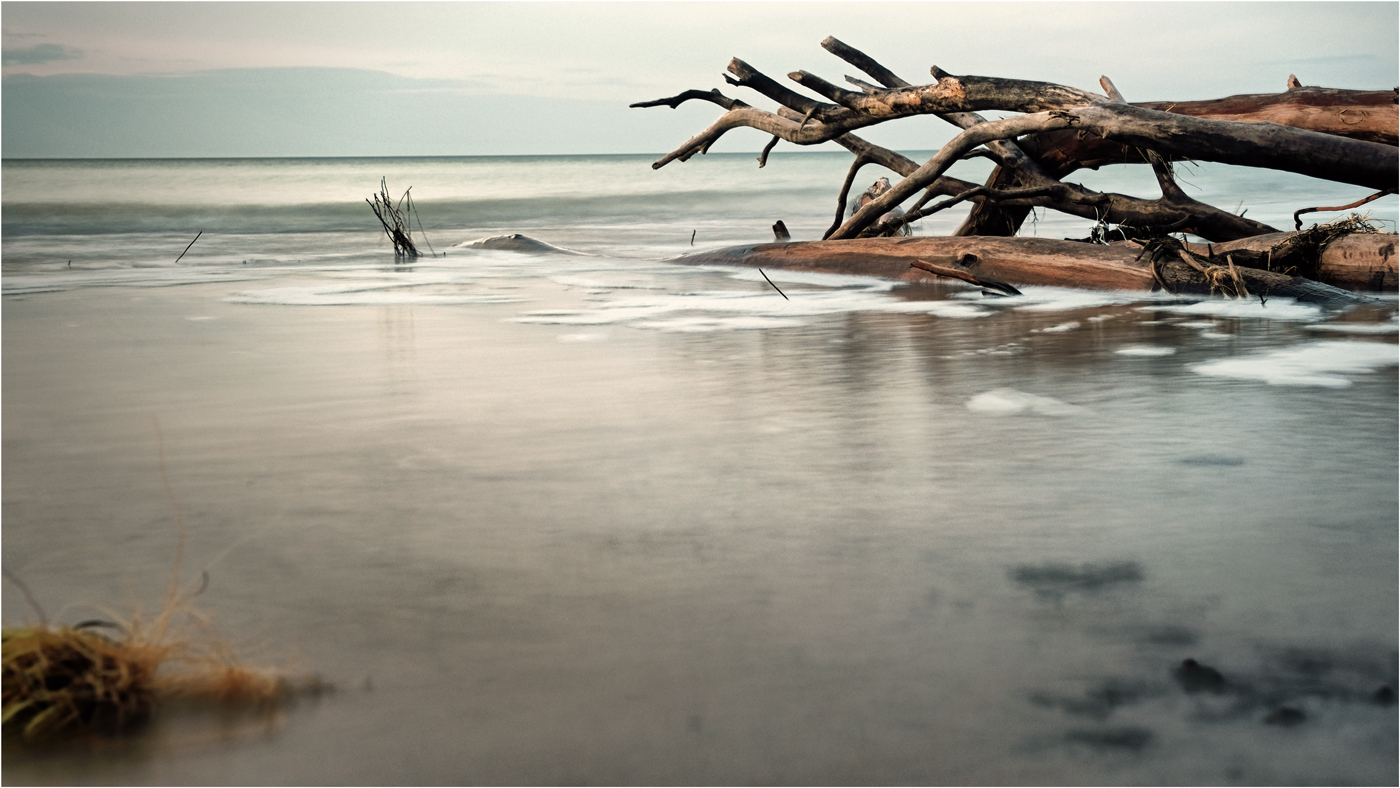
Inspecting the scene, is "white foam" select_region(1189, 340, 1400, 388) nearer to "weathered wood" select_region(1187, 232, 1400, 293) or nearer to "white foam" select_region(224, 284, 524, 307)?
"weathered wood" select_region(1187, 232, 1400, 293)

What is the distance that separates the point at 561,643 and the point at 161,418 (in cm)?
278

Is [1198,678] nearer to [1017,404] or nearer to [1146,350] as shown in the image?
[1017,404]

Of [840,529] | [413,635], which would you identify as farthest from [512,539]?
[840,529]

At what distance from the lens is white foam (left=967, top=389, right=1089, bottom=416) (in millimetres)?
4434

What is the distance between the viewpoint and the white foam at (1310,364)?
5086 millimetres

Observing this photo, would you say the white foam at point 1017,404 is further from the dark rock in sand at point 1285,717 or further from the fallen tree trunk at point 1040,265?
the fallen tree trunk at point 1040,265

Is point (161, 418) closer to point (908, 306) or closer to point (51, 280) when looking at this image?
point (908, 306)

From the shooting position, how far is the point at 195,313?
7.89m

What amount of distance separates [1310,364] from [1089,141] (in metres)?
4.05

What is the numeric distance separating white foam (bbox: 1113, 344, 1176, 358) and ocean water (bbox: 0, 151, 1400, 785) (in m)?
0.10

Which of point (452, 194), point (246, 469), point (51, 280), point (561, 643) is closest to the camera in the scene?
point (561, 643)

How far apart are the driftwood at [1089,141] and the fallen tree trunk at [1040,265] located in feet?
0.12

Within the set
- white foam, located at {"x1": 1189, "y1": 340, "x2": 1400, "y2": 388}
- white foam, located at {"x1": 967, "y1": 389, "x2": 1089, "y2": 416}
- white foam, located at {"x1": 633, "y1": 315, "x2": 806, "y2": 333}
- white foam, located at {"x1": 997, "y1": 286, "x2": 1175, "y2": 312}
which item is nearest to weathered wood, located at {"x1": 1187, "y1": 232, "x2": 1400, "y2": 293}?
white foam, located at {"x1": 997, "y1": 286, "x2": 1175, "y2": 312}

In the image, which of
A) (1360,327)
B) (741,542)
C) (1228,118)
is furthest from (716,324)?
(1228,118)
